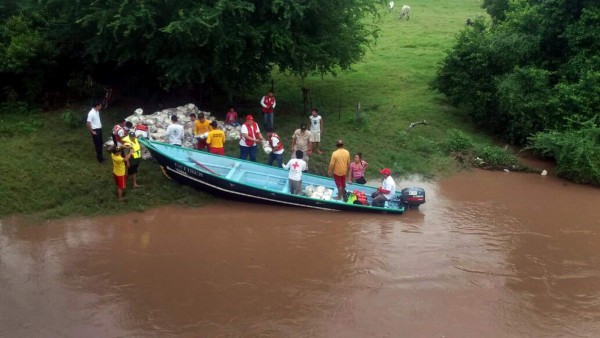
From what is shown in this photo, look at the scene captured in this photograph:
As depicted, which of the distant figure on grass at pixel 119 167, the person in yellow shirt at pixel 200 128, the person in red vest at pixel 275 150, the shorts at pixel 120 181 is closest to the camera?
the distant figure on grass at pixel 119 167

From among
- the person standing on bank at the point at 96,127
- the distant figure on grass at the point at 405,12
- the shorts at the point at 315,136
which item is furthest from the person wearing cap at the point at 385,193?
the distant figure on grass at the point at 405,12

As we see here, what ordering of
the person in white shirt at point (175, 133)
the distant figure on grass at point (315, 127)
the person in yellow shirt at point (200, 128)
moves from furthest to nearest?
the distant figure on grass at point (315, 127), the person in yellow shirt at point (200, 128), the person in white shirt at point (175, 133)

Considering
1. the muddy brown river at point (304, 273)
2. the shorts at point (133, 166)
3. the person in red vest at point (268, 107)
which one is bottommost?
the muddy brown river at point (304, 273)

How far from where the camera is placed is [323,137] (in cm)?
1606

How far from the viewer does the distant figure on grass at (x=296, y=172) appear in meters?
12.0

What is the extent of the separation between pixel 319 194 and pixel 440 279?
3.62 meters

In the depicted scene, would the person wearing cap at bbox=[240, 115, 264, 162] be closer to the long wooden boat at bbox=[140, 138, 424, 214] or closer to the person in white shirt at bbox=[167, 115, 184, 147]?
the long wooden boat at bbox=[140, 138, 424, 214]

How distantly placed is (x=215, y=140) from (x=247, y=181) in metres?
1.16

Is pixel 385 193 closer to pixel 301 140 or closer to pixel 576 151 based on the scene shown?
pixel 301 140

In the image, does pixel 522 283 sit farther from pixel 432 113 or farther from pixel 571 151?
pixel 432 113

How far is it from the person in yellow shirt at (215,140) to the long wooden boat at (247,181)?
0.21m

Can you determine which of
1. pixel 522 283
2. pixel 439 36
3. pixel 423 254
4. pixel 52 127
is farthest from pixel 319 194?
pixel 439 36

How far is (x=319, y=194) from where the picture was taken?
41.3ft

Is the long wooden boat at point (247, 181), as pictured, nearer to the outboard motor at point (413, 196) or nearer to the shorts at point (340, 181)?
the outboard motor at point (413, 196)
